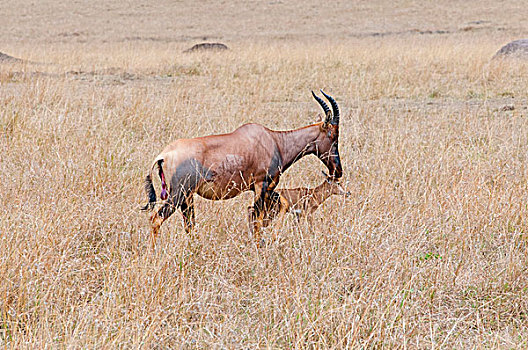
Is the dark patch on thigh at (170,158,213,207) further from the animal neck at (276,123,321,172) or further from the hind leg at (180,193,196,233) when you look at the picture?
the animal neck at (276,123,321,172)

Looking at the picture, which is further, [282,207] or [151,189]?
[282,207]

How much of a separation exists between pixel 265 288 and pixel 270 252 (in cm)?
47

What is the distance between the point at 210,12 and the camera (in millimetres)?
43312

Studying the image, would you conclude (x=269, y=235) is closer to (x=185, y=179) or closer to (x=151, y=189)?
(x=185, y=179)

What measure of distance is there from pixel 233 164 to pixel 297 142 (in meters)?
0.78

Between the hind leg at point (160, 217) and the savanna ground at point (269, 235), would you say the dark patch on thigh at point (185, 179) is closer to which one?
the hind leg at point (160, 217)

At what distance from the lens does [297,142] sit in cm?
467

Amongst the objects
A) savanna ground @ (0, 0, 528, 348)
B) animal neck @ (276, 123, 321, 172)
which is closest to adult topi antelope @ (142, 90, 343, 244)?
animal neck @ (276, 123, 321, 172)

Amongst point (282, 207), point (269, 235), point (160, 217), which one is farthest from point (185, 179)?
point (282, 207)

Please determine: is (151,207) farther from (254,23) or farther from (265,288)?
(254,23)

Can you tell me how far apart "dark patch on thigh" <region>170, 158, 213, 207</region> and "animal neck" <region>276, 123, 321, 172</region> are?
35.3 inches

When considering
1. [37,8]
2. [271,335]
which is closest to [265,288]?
[271,335]

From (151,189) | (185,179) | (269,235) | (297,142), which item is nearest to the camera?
(185,179)

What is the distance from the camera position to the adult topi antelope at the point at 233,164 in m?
3.88
